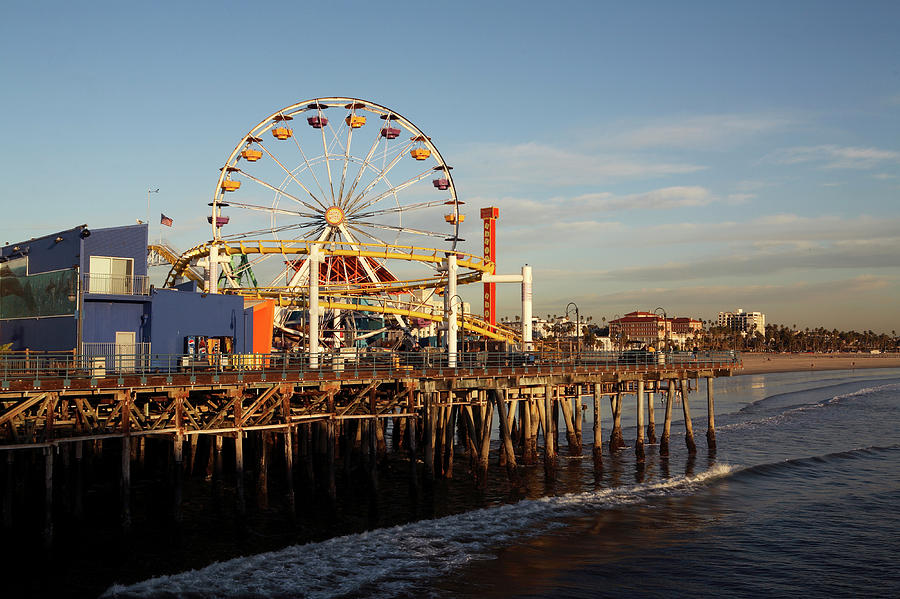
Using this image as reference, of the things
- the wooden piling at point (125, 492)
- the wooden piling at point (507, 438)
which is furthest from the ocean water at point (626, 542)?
the wooden piling at point (125, 492)

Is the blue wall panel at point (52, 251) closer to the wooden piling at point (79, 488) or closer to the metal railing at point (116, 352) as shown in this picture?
the metal railing at point (116, 352)

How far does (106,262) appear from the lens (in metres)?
35.7

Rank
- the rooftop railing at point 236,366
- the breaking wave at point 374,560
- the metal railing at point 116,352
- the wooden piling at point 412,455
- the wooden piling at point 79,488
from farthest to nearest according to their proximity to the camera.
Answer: the metal railing at point 116,352
the wooden piling at point 412,455
the rooftop railing at point 236,366
the wooden piling at point 79,488
the breaking wave at point 374,560

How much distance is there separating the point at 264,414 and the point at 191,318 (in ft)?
32.9

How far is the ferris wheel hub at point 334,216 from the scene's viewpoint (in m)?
52.9

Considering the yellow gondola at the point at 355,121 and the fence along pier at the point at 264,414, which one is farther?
the yellow gondola at the point at 355,121

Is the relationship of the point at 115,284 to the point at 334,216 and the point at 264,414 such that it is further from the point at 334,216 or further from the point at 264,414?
the point at 334,216

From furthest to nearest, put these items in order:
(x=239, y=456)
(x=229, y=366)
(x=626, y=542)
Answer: (x=229, y=366) < (x=626, y=542) < (x=239, y=456)

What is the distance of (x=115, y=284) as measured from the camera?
3572 cm

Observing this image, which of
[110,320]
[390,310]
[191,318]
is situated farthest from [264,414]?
[390,310]

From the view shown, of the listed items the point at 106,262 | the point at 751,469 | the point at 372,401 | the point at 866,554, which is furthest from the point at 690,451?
the point at 106,262

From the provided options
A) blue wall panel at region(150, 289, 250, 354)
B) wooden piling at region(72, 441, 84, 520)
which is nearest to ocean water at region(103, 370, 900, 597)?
wooden piling at region(72, 441, 84, 520)

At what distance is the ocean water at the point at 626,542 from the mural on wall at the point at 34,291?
48.8 feet

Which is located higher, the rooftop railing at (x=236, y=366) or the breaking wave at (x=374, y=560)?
the rooftop railing at (x=236, y=366)
